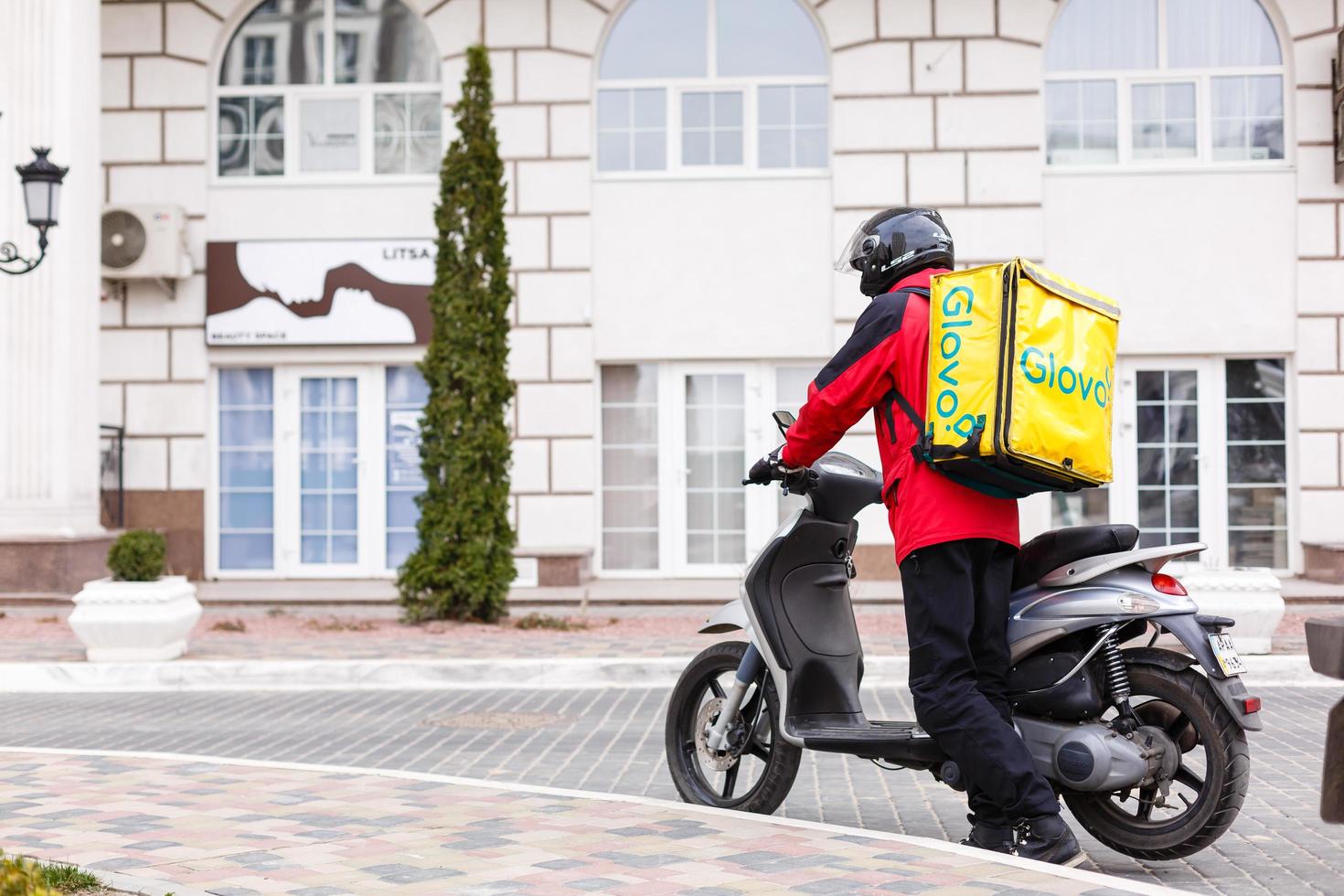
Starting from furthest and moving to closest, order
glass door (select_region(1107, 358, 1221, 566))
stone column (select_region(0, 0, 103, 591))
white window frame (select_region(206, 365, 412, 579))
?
white window frame (select_region(206, 365, 412, 579))
glass door (select_region(1107, 358, 1221, 566))
stone column (select_region(0, 0, 103, 591))

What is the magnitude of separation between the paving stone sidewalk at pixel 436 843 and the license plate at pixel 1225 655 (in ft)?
2.54

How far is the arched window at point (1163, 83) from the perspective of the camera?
17.2 m

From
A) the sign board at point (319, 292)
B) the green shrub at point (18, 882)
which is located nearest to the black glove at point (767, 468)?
the green shrub at point (18, 882)

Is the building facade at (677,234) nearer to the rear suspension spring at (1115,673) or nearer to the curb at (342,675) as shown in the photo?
the curb at (342,675)

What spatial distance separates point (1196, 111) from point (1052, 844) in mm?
14117

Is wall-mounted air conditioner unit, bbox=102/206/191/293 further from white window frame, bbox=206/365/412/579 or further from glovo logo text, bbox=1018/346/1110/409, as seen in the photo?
glovo logo text, bbox=1018/346/1110/409

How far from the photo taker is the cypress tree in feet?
43.3

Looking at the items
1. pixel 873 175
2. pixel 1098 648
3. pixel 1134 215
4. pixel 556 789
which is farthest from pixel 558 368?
pixel 1098 648

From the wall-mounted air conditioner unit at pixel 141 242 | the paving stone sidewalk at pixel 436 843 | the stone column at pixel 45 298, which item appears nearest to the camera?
the paving stone sidewalk at pixel 436 843

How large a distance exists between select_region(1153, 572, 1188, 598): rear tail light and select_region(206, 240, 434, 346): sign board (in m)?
13.0

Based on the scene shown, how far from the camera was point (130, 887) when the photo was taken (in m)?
4.30

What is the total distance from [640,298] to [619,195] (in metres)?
1.09

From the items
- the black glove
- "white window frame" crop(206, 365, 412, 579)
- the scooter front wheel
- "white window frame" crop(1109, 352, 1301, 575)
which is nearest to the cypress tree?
"white window frame" crop(206, 365, 412, 579)

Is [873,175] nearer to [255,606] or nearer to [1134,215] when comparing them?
[1134,215]
